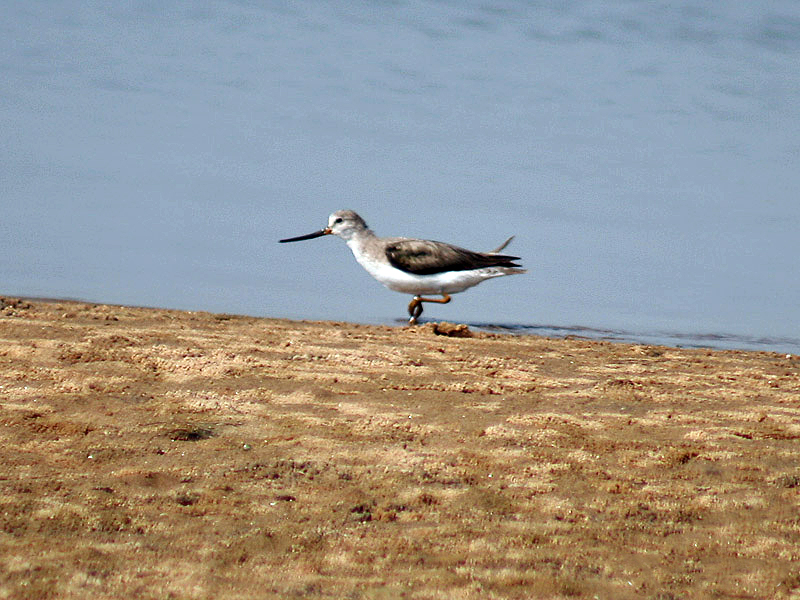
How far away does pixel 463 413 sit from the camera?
5328mm

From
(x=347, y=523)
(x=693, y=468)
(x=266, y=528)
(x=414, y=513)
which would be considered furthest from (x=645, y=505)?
(x=266, y=528)

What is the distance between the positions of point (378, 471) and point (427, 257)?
18.2 feet

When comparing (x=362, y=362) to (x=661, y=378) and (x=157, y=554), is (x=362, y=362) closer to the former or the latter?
(x=661, y=378)

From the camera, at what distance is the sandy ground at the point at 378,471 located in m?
3.37

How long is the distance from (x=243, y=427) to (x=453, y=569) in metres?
1.93

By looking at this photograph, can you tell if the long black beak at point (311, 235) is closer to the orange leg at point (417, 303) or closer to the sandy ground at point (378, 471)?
the orange leg at point (417, 303)

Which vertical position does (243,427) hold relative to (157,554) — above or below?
above

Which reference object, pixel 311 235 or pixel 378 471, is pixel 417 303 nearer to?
pixel 311 235

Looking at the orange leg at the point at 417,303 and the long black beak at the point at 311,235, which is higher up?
the long black beak at the point at 311,235

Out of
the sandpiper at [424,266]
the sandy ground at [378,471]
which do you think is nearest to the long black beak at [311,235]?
the sandpiper at [424,266]

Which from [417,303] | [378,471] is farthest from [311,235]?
[378,471]

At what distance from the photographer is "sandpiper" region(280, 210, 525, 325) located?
976cm

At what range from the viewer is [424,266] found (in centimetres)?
972

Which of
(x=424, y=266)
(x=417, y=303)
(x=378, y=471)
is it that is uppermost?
(x=424, y=266)
